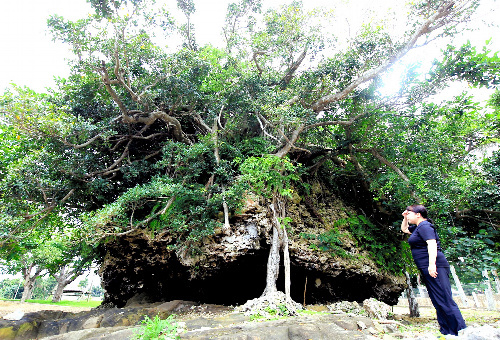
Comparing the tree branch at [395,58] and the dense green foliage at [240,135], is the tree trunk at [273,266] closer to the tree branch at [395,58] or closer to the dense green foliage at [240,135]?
the dense green foliage at [240,135]

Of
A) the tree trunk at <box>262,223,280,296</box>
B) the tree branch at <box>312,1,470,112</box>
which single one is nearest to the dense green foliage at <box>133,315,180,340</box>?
the tree trunk at <box>262,223,280,296</box>

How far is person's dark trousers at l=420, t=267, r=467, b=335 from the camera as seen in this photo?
128 inches

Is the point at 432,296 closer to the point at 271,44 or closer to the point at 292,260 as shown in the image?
the point at 292,260

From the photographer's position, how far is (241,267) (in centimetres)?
896

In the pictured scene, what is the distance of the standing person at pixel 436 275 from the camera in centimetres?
328

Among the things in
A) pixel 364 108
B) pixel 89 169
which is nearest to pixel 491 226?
pixel 364 108

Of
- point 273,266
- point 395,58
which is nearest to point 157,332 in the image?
point 273,266

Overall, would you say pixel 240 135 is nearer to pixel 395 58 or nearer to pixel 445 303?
pixel 395 58

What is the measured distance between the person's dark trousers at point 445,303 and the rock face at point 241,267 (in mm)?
4780

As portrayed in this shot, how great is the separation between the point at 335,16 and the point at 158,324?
11.1 meters

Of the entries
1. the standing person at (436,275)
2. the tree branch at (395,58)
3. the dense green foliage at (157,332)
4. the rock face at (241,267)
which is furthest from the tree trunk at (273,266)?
the tree branch at (395,58)

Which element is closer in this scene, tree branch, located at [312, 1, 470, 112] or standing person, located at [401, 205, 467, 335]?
standing person, located at [401, 205, 467, 335]

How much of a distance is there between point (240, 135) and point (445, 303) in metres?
8.29

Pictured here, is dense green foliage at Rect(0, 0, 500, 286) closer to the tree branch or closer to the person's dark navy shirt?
the tree branch
